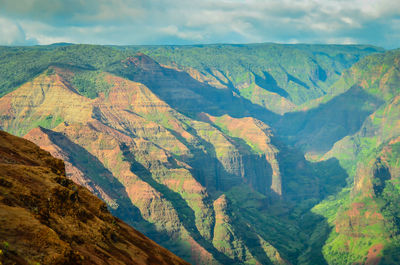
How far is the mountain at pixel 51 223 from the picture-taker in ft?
124

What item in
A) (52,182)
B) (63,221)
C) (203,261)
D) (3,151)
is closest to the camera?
(63,221)

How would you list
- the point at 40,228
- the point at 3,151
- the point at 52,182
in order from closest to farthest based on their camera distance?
the point at 40,228 → the point at 52,182 → the point at 3,151

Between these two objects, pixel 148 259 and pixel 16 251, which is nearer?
pixel 16 251

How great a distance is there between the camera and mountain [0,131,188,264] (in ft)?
124

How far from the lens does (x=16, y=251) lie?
35875 millimetres

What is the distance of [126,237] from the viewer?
66.9 metres

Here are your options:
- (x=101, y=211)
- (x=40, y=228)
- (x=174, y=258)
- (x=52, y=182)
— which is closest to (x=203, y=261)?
(x=174, y=258)

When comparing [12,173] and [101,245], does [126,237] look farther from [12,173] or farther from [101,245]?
[12,173]

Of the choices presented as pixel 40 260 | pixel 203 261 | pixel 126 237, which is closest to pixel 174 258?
pixel 126 237

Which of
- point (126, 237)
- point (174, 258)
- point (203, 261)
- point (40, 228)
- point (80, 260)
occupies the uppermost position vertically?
point (40, 228)

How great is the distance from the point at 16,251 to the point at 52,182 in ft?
58.9

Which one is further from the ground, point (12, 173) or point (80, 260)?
point (12, 173)

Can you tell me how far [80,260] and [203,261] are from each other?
161693 mm

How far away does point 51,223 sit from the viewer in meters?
46.2
